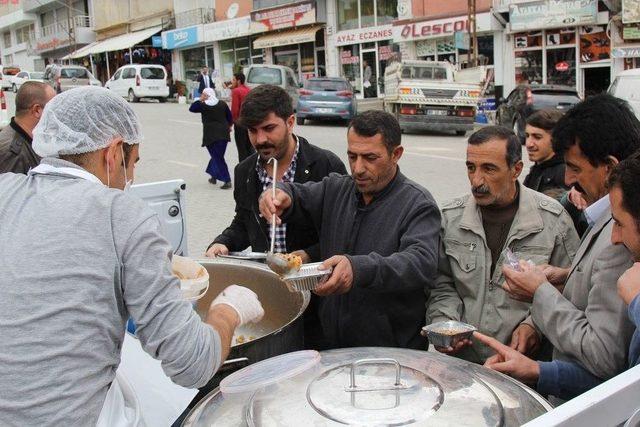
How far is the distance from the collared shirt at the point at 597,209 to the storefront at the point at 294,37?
28.6 metres

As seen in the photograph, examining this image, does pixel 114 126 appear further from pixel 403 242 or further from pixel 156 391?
pixel 403 242

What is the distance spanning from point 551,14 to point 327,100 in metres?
7.49

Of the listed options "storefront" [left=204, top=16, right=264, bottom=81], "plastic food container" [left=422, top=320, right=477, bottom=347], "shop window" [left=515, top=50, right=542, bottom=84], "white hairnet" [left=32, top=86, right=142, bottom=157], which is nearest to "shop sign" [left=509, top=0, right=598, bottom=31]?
"shop window" [left=515, top=50, right=542, bottom=84]

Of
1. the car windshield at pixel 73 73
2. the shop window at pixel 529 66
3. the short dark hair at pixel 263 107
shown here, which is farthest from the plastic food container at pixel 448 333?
the car windshield at pixel 73 73

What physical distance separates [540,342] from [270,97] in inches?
71.7

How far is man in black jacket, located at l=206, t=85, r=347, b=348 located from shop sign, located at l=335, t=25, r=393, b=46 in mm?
24407

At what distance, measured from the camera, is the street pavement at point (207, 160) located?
940 cm

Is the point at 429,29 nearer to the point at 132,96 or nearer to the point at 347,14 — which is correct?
the point at 347,14

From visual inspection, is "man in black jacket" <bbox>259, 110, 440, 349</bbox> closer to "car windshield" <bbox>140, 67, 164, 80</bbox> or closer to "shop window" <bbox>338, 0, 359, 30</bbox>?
"shop window" <bbox>338, 0, 359, 30</bbox>

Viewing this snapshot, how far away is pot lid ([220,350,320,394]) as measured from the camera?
1900mm

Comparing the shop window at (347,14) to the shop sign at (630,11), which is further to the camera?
the shop window at (347,14)

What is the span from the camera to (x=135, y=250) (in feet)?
5.59

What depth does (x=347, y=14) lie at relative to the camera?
2956 cm

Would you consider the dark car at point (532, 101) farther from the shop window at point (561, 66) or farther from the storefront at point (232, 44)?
the storefront at point (232, 44)
